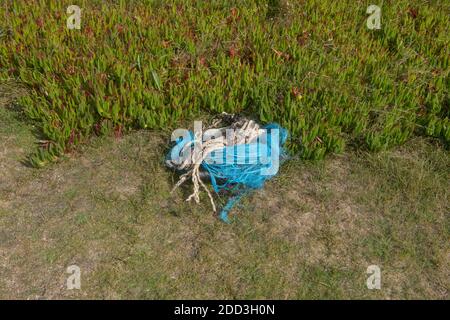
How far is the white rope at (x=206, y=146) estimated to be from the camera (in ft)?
13.0

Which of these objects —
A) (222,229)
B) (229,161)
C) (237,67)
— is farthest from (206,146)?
(237,67)

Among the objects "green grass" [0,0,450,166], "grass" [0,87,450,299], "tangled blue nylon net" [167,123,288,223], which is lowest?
"grass" [0,87,450,299]

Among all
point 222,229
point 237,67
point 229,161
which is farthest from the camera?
point 237,67

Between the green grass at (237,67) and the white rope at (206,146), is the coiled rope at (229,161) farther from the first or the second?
the green grass at (237,67)

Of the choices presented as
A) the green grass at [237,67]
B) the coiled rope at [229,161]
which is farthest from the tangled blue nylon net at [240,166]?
the green grass at [237,67]

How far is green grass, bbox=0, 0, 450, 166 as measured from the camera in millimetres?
4410

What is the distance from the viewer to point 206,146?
4.14 m

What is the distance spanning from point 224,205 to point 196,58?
158cm

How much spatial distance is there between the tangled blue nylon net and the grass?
3.7 inches

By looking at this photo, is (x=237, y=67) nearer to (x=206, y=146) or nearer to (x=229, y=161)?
(x=206, y=146)

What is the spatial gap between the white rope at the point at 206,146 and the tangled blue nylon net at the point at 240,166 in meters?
0.06

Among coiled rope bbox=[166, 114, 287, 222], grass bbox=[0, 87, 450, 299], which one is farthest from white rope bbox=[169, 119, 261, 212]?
grass bbox=[0, 87, 450, 299]

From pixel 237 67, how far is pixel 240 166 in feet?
3.48

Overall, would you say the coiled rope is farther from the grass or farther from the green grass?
the green grass
